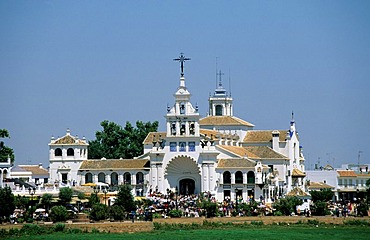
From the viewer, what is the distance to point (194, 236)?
2960 inches

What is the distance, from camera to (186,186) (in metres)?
120

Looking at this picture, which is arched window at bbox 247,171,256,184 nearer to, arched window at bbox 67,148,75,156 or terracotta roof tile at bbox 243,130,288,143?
terracotta roof tile at bbox 243,130,288,143

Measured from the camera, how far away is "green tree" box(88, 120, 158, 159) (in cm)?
14262

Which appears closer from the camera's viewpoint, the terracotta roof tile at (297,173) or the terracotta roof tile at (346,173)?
the terracotta roof tile at (297,173)

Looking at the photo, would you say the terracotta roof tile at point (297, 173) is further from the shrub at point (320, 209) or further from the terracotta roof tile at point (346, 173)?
the shrub at point (320, 209)

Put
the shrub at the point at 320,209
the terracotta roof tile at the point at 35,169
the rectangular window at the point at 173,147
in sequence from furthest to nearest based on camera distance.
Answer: the terracotta roof tile at the point at 35,169, the rectangular window at the point at 173,147, the shrub at the point at 320,209

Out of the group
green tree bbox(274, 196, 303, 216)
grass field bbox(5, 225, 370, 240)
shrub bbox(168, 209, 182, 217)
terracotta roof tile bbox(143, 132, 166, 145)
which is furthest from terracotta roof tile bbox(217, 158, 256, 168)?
grass field bbox(5, 225, 370, 240)

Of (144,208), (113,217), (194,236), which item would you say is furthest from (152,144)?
(194,236)

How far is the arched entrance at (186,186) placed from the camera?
11950 cm

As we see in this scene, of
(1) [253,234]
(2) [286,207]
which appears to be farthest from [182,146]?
(1) [253,234]

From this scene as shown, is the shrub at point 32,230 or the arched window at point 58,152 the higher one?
the arched window at point 58,152

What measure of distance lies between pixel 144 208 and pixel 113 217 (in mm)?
10023

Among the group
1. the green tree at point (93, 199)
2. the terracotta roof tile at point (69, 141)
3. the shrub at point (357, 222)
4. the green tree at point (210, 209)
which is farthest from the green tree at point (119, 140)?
the shrub at point (357, 222)

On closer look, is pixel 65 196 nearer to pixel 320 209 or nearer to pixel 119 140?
pixel 320 209
